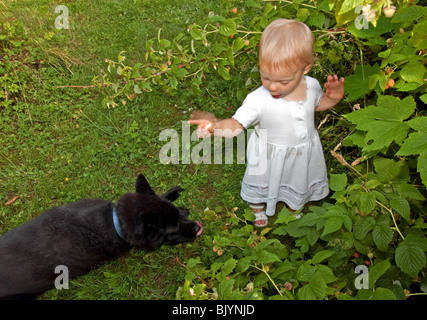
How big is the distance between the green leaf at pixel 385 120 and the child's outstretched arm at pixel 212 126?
2.74 feet

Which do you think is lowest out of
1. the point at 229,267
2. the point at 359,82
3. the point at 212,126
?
the point at 229,267

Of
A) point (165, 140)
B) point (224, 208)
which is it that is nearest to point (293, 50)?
point (224, 208)

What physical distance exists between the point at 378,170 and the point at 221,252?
1.41m

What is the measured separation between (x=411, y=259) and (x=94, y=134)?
3.66m

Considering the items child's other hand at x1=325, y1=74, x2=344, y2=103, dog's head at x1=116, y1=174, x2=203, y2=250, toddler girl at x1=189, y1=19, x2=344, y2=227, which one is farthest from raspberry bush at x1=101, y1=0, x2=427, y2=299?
dog's head at x1=116, y1=174, x2=203, y2=250

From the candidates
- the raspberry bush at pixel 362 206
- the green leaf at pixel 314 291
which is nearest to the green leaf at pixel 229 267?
the raspberry bush at pixel 362 206

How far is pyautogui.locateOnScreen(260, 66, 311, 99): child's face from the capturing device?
2316 millimetres

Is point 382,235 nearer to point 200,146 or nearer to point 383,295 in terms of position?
point 383,295

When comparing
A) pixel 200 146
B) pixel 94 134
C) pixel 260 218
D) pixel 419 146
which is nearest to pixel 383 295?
pixel 419 146

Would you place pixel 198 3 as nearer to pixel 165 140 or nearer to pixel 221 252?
pixel 165 140

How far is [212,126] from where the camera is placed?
8.19 feet

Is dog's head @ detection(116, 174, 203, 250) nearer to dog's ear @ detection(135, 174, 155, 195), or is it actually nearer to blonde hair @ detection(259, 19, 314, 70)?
dog's ear @ detection(135, 174, 155, 195)

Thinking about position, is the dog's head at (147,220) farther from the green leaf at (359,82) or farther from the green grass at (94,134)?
the green leaf at (359,82)

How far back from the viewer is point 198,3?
5430mm
